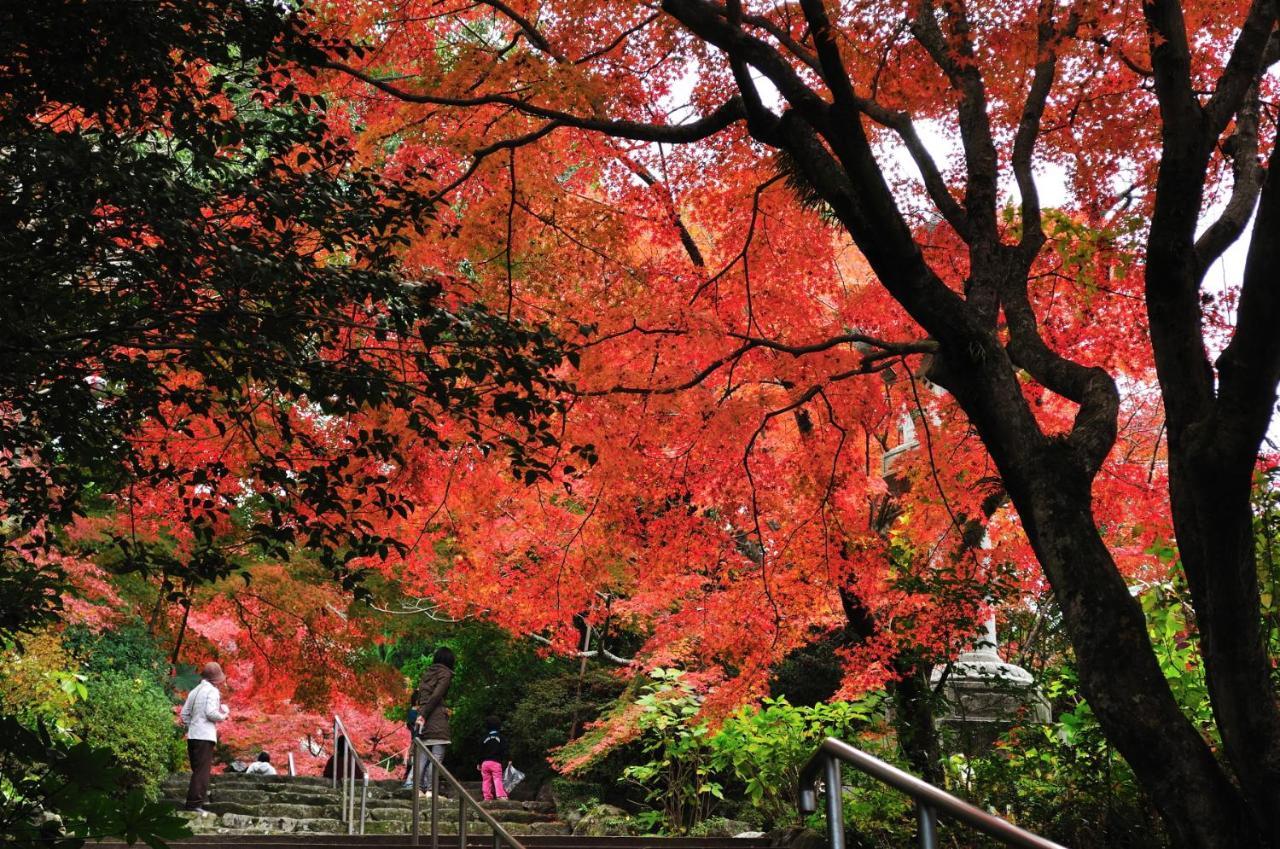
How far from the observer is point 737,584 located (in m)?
10.5

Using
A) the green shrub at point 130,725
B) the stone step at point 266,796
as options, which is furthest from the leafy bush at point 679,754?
the green shrub at point 130,725

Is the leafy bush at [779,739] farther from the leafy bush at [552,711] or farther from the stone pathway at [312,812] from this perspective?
the leafy bush at [552,711]

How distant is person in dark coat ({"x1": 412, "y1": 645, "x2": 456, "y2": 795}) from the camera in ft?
38.9

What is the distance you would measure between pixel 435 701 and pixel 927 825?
987 centimetres

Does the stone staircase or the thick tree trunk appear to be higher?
the thick tree trunk

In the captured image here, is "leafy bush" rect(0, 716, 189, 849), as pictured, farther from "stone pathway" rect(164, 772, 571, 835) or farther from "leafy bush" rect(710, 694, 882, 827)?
"leafy bush" rect(710, 694, 882, 827)

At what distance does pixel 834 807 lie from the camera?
11.8ft

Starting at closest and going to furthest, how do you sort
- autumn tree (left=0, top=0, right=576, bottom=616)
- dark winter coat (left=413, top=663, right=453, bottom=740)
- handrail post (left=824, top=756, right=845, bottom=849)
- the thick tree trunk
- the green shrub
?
1. handrail post (left=824, top=756, right=845, bottom=849)
2. autumn tree (left=0, top=0, right=576, bottom=616)
3. the thick tree trunk
4. the green shrub
5. dark winter coat (left=413, top=663, right=453, bottom=740)

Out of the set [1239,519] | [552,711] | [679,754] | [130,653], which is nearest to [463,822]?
[1239,519]

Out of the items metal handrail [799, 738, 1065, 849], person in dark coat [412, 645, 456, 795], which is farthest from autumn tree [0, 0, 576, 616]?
person in dark coat [412, 645, 456, 795]

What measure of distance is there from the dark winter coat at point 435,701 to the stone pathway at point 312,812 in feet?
2.31

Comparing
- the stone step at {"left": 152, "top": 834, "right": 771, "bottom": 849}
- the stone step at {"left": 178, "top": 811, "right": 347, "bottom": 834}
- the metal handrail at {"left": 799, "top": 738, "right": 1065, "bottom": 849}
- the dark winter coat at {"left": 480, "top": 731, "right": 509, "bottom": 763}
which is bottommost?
the stone step at {"left": 152, "top": 834, "right": 771, "bottom": 849}

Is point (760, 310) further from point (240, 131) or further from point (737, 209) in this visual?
point (240, 131)

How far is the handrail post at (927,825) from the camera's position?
8.68ft
